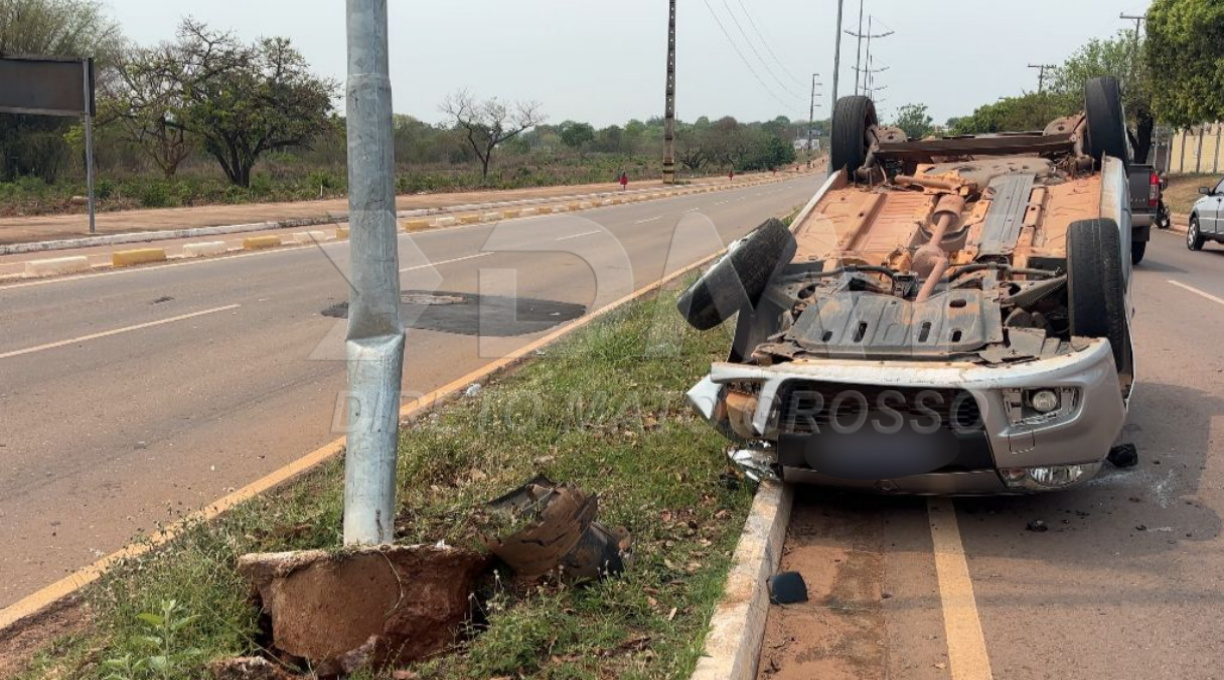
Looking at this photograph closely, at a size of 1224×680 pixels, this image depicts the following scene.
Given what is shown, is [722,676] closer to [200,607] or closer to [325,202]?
[200,607]

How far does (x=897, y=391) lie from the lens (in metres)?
4.78

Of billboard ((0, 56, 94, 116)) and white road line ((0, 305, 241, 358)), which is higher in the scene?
billboard ((0, 56, 94, 116))

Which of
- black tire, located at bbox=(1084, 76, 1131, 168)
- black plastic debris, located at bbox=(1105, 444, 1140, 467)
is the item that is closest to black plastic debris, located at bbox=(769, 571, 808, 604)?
black plastic debris, located at bbox=(1105, 444, 1140, 467)

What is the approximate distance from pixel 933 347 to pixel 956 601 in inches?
47.7

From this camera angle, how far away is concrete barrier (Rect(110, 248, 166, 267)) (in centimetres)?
1598

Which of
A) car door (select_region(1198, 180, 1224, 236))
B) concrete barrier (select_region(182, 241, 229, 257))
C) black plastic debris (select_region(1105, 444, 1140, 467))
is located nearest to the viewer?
black plastic debris (select_region(1105, 444, 1140, 467))

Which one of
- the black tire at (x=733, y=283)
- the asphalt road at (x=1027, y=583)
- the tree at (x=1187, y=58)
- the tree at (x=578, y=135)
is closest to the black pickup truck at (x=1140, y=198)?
the asphalt road at (x=1027, y=583)

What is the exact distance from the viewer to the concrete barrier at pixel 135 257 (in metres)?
16.0

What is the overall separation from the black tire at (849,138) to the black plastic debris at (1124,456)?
3140 millimetres

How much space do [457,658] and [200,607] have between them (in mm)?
901

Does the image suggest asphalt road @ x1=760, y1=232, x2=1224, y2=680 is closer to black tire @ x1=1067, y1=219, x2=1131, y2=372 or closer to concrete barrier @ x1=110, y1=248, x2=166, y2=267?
black tire @ x1=1067, y1=219, x2=1131, y2=372

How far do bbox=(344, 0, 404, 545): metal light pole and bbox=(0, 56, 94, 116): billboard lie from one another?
1825 centimetres

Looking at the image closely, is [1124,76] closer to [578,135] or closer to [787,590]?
[787,590]

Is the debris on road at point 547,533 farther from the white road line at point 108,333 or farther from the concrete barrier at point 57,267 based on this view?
the concrete barrier at point 57,267
